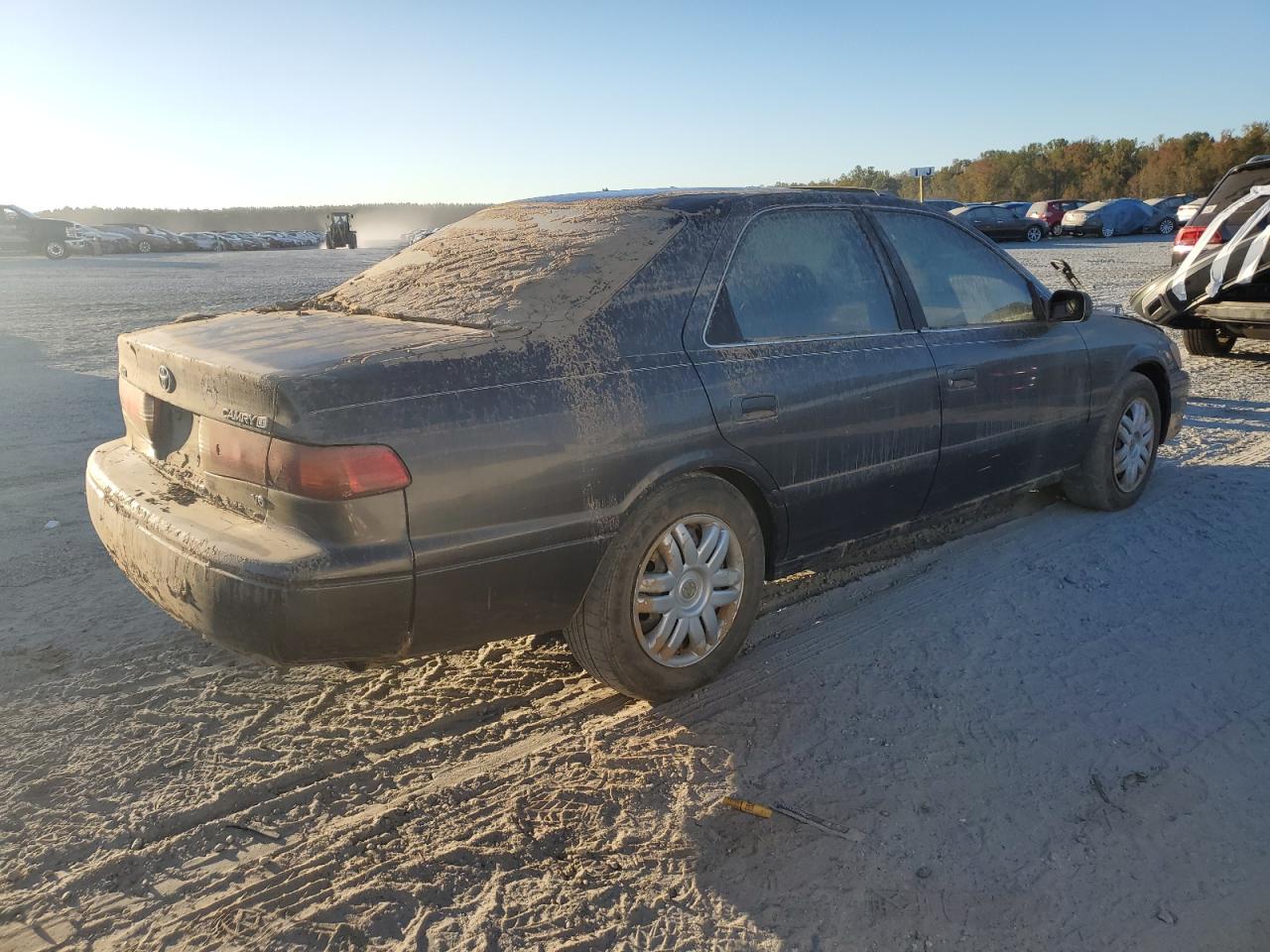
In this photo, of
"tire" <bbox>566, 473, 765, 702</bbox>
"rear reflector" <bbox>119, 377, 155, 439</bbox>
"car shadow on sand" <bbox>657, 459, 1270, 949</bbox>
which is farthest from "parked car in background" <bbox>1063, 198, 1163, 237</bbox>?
"rear reflector" <bbox>119, 377, 155, 439</bbox>

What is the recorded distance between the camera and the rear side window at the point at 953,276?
4.02m

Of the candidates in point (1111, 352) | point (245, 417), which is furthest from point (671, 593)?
point (1111, 352)

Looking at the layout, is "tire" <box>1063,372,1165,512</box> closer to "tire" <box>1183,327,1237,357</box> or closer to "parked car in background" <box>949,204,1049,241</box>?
"tire" <box>1183,327,1237,357</box>

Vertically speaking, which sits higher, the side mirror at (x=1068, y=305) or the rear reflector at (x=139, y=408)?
the side mirror at (x=1068, y=305)

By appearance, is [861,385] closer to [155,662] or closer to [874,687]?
[874,687]

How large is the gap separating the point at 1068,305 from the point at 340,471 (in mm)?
3493

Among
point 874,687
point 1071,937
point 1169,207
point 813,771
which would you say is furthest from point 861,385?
point 1169,207

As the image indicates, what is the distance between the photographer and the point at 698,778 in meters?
2.84

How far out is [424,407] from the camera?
260 cm

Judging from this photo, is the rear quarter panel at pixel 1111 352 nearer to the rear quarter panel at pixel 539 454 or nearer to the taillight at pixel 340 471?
the rear quarter panel at pixel 539 454

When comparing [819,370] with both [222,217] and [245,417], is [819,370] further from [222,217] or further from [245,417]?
[222,217]

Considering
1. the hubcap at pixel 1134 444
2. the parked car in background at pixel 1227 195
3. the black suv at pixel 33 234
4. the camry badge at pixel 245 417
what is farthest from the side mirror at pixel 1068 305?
the black suv at pixel 33 234

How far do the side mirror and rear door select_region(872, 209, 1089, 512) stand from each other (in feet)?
0.18

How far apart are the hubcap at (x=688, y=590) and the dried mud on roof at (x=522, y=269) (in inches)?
30.6
